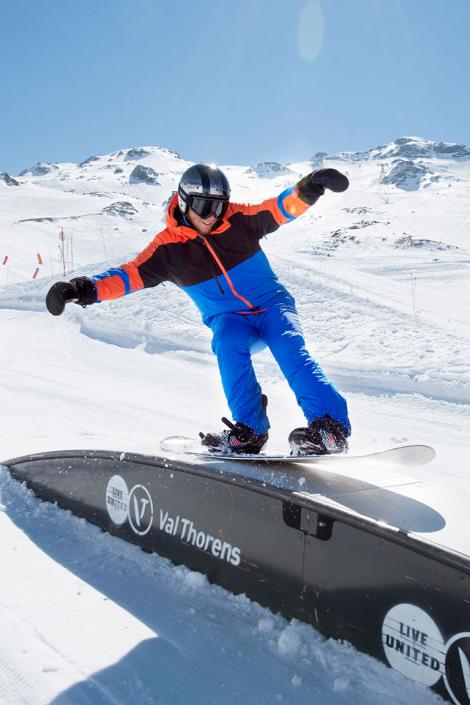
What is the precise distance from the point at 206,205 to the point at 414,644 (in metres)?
2.33

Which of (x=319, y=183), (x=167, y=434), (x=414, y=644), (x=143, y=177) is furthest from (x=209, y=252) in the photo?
(x=143, y=177)

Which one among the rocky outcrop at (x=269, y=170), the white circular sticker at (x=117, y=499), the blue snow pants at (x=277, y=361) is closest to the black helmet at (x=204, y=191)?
the blue snow pants at (x=277, y=361)

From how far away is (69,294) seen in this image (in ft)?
10.2

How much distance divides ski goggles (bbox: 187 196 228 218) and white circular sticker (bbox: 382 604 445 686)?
2.20m

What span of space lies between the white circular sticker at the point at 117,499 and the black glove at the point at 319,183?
5.90 feet

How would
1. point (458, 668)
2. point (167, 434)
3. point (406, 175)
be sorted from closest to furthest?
1. point (458, 668)
2. point (167, 434)
3. point (406, 175)

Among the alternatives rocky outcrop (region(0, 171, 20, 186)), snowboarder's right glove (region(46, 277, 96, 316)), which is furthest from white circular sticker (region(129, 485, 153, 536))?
rocky outcrop (region(0, 171, 20, 186))

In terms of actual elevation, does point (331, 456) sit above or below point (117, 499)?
above

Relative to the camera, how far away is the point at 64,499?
318 cm

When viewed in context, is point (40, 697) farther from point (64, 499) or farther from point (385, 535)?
point (64, 499)

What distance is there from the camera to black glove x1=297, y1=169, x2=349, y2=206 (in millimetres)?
2758

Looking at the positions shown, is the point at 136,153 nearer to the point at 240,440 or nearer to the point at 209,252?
the point at 209,252

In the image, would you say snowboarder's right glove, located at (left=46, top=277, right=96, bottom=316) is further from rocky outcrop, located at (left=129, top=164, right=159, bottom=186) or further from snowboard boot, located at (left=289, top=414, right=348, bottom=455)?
rocky outcrop, located at (left=129, top=164, right=159, bottom=186)

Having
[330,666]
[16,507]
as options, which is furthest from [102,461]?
[330,666]
